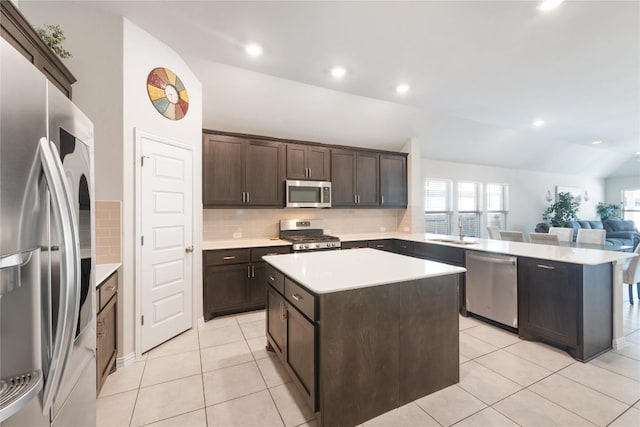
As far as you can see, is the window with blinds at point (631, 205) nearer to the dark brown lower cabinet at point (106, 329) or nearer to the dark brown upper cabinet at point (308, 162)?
the dark brown upper cabinet at point (308, 162)

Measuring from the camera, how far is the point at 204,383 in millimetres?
2156

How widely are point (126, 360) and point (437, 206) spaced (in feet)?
19.7

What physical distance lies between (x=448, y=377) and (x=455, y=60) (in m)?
3.07

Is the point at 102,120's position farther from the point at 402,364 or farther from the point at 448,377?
the point at 448,377

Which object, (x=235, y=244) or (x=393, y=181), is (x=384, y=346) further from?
(x=393, y=181)

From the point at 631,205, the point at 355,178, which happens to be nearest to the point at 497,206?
the point at 355,178

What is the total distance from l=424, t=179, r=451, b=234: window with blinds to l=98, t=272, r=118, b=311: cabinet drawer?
5609mm

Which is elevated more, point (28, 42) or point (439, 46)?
point (439, 46)

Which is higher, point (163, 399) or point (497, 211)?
point (497, 211)

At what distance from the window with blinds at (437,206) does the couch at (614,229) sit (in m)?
2.92

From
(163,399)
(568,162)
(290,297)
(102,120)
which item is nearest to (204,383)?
(163,399)

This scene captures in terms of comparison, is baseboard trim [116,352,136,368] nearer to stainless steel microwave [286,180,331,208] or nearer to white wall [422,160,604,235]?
stainless steel microwave [286,180,331,208]

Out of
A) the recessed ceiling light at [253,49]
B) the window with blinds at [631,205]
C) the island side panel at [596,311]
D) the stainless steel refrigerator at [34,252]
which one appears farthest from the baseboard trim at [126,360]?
the window with blinds at [631,205]

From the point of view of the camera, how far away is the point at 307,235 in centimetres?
454
